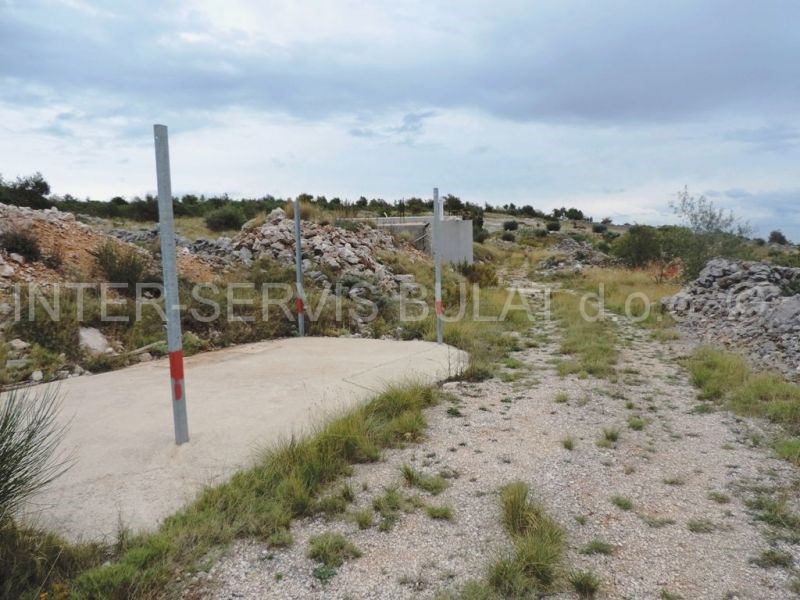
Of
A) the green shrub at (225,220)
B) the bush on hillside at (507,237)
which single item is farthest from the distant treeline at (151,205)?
the bush on hillside at (507,237)

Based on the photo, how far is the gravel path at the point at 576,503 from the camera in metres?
2.86

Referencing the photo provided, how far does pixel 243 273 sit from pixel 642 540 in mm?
9619

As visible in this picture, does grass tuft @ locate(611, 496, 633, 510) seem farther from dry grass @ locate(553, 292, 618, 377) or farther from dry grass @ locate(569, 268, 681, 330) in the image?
dry grass @ locate(569, 268, 681, 330)

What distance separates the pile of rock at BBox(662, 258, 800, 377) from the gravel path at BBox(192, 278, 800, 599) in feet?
8.74

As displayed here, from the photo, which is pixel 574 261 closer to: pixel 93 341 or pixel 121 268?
pixel 121 268

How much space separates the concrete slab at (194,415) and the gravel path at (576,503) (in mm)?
868

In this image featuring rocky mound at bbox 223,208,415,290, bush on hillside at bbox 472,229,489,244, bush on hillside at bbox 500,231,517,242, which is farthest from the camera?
bush on hillside at bbox 500,231,517,242

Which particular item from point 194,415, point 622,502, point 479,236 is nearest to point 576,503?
point 622,502

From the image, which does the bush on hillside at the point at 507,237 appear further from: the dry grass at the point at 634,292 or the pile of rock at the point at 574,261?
the dry grass at the point at 634,292

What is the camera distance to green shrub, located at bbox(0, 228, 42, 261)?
893cm

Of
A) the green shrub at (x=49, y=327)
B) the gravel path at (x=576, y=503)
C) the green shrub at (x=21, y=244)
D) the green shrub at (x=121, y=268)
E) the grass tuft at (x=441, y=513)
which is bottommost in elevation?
the gravel path at (x=576, y=503)

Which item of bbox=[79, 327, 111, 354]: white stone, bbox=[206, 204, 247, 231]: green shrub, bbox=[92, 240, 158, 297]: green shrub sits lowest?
bbox=[79, 327, 111, 354]: white stone

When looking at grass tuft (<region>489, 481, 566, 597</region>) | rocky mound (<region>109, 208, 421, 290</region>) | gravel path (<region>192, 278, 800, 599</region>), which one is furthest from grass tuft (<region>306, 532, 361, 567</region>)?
rocky mound (<region>109, 208, 421, 290</region>)

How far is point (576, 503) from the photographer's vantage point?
12.1 feet
